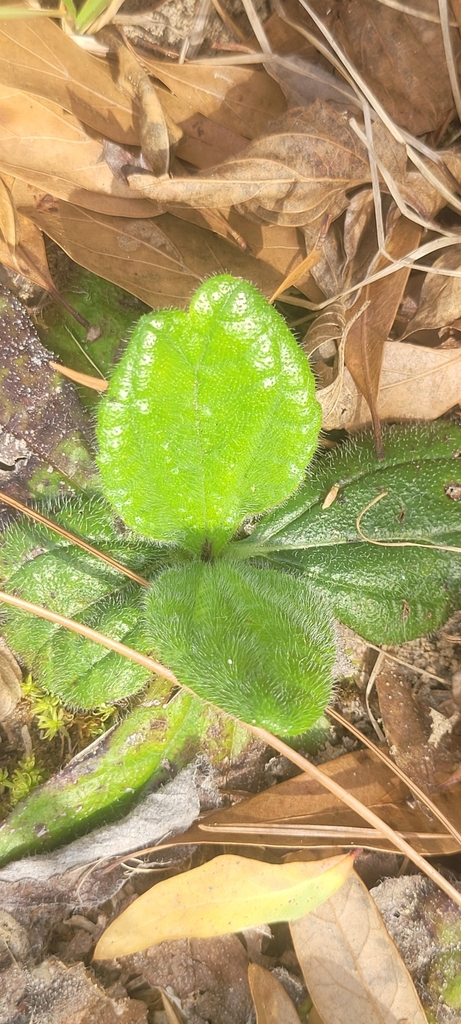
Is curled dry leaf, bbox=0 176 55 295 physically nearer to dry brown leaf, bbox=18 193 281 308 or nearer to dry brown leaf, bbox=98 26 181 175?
dry brown leaf, bbox=18 193 281 308

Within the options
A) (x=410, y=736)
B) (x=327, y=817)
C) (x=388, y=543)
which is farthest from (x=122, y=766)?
(x=388, y=543)

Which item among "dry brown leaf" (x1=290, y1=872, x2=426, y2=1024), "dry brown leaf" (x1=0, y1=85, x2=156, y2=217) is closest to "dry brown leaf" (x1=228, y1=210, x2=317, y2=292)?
"dry brown leaf" (x1=0, y1=85, x2=156, y2=217)

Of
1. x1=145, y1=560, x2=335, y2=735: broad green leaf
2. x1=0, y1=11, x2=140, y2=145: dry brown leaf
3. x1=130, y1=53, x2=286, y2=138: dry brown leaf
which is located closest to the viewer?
x1=145, y1=560, x2=335, y2=735: broad green leaf

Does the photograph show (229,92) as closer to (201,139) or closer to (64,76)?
(201,139)

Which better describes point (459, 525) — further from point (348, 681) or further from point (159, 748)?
point (159, 748)

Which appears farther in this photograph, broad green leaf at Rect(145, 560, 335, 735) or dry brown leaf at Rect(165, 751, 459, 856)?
dry brown leaf at Rect(165, 751, 459, 856)
